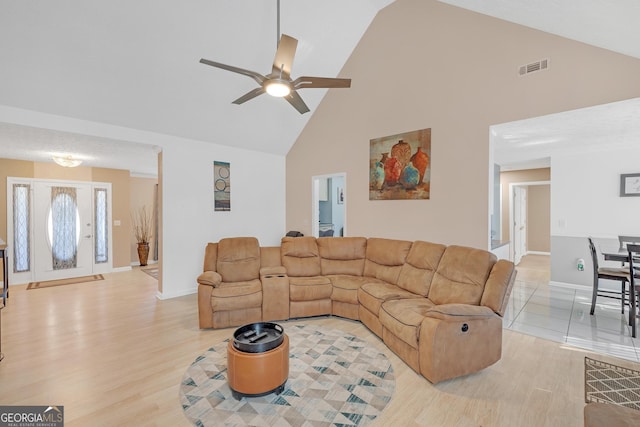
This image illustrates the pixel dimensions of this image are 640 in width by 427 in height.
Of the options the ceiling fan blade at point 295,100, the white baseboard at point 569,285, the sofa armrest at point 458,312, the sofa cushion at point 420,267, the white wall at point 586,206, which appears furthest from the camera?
the white baseboard at point 569,285

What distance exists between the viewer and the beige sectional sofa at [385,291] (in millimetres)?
2357

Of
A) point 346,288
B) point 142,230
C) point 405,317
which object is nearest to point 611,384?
point 405,317

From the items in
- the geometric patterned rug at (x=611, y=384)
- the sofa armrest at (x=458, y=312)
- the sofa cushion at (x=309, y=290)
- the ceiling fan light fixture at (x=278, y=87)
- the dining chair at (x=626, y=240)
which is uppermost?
the ceiling fan light fixture at (x=278, y=87)

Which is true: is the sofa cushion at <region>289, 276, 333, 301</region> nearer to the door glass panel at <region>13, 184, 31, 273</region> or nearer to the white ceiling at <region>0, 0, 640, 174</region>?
the white ceiling at <region>0, 0, 640, 174</region>

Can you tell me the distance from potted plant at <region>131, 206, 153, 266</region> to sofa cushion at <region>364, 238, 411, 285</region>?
6275 millimetres

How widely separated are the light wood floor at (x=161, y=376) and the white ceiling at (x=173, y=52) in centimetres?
265

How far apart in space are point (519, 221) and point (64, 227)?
452 inches

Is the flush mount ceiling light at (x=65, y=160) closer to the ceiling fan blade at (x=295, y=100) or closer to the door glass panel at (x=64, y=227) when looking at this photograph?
the door glass panel at (x=64, y=227)

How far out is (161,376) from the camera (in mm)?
2441

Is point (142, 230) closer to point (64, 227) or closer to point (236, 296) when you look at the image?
point (64, 227)

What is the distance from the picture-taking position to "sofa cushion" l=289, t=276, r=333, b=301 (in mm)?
3699

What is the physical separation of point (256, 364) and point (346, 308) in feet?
6.11

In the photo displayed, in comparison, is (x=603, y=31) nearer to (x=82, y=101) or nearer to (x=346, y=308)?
(x=346, y=308)

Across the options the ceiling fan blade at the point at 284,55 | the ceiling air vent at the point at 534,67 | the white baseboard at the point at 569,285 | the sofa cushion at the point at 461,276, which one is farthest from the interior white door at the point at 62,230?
the white baseboard at the point at 569,285
